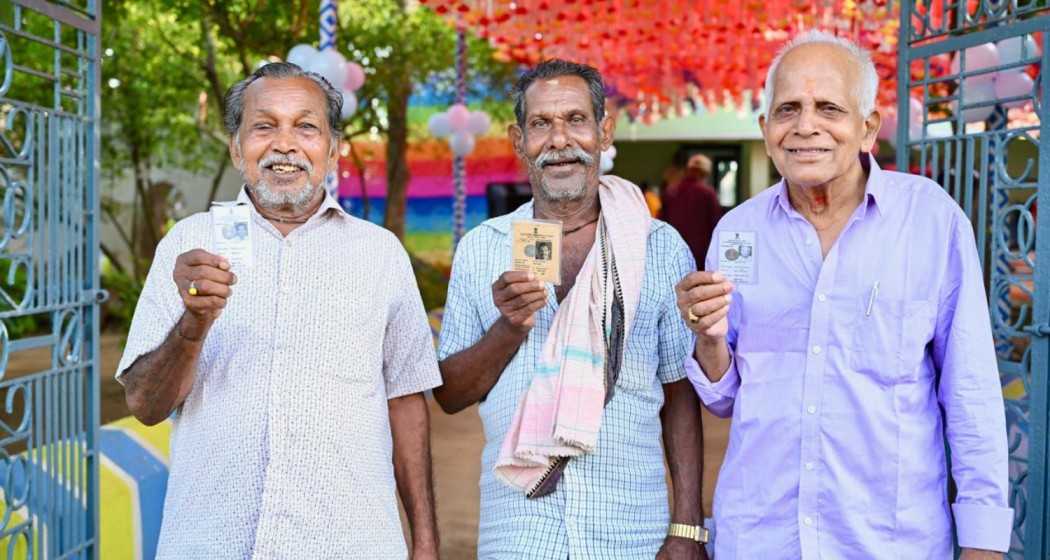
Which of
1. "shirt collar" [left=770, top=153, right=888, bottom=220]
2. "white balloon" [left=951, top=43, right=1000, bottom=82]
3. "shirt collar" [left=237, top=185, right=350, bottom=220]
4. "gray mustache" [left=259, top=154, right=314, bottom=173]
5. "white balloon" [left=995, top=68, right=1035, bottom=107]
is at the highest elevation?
"white balloon" [left=951, top=43, right=1000, bottom=82]

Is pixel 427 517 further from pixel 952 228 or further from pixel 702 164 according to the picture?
pixel 702 164

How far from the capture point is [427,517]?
2.47 metres

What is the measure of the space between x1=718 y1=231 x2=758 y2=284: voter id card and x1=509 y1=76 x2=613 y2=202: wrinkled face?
56cm

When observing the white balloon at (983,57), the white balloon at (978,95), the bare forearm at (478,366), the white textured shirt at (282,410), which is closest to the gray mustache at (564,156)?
the bare forearm at (478,366)

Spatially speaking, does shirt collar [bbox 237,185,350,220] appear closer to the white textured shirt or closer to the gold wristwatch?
the white textured shirt

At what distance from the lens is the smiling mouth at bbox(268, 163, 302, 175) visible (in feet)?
7.66

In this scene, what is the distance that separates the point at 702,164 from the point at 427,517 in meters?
9.55

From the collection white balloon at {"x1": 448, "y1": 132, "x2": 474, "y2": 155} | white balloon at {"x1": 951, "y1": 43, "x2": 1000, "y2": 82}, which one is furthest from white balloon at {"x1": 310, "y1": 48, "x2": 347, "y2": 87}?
white balloon at {"x1": 951, "y1": 43, "x2": 1000, "y2": 82}

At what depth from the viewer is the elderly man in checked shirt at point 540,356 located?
244cm

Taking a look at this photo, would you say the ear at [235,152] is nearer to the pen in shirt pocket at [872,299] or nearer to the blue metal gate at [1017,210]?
the pen in shirt pocket at [872,299]

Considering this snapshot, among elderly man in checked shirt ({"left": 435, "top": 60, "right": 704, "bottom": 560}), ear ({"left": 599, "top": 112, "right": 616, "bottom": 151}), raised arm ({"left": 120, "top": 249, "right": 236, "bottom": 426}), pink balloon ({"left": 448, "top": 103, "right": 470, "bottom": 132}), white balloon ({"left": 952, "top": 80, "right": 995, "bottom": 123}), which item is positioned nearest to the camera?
raised arm ({"left": 120, "top": 249, "right": 236, "bottom": 426})

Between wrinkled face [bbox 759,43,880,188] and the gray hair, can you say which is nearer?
wrinkled face [bbox 759,43,880,188]

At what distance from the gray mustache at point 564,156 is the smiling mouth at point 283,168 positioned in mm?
606

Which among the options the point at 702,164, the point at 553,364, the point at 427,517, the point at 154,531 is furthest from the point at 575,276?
the point at 702,164
